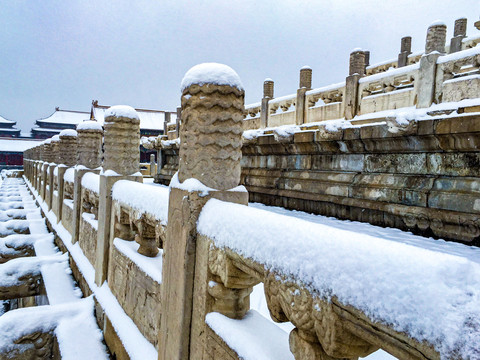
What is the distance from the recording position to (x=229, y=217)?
172 centimetres

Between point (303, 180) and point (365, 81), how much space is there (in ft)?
6.17

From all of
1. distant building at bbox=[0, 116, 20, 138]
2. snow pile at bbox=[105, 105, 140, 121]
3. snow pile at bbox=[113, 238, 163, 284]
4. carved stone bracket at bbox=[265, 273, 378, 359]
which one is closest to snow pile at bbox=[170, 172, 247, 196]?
carved stone bracket at bbox=[265, 273, 378, 359]

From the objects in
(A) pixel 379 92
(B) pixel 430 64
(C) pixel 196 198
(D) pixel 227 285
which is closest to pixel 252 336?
(D) pixel 227 285

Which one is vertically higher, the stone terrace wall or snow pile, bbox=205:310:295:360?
the stone terrace wall

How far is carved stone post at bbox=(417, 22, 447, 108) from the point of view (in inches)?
168

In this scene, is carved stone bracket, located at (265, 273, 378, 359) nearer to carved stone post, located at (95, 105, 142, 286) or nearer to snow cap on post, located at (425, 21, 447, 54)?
carved stone post, located at (95, 105, 142, 286)

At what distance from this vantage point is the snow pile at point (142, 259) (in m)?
2.78

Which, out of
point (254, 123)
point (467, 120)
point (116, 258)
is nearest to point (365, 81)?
point (467, 120)

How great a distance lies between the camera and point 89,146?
6176 mm

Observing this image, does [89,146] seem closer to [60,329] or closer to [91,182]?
[91,182]

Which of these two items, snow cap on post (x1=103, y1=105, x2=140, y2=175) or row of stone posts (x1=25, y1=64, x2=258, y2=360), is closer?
row of stone posts (x1=25, y1=64, x2=258, y2=360)

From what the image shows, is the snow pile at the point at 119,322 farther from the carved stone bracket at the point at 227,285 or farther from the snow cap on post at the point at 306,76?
the snow cap on post at the point at 306,76

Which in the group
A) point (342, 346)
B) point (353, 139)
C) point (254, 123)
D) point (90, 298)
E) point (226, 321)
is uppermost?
point (254, 123)

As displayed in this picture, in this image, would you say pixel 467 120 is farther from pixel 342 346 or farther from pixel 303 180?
pixel 342 346
